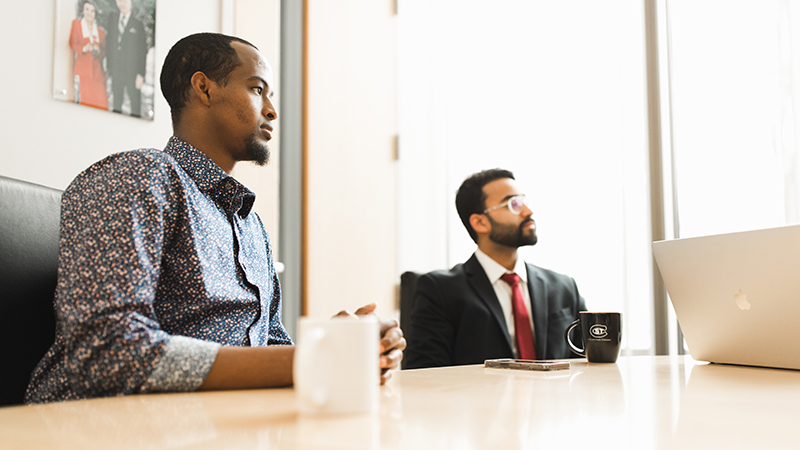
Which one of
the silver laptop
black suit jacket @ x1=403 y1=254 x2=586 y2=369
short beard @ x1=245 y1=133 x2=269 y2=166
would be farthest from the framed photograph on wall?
the silver laptop

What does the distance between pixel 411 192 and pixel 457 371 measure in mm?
2124

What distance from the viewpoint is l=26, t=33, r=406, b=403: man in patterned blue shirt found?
0.89 meters

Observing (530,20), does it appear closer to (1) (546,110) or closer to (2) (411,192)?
(1) (546,110)

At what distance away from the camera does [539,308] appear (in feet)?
7.13

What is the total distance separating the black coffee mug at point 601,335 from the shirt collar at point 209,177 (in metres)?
0.82

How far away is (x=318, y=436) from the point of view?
51cm

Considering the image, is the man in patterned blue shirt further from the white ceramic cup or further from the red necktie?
the red necktie

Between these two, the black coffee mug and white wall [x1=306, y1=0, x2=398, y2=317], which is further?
white wall [x1=306, y1=0, x2=398, y2=317]

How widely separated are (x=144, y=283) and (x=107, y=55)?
1.35 m

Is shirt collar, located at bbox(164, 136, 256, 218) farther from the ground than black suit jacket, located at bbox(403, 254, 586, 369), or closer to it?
farther from the ground

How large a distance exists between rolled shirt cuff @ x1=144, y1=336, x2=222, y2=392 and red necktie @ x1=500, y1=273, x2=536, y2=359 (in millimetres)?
1378

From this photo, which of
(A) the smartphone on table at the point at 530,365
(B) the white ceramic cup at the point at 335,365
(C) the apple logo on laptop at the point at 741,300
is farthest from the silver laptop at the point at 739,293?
(B) the white ceramic cup at the point at 335,365

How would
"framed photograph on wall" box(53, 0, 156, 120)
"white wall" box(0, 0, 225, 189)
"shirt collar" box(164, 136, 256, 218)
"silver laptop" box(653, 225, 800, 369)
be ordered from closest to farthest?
"silver laptop" box(653, 225, 800, 369)
"shirt collar" box(164, 136, 256, 218)
"white wall" box(0, 0, 225, 189)
"framed photograph on wall" box(53, 0, 156, 120)

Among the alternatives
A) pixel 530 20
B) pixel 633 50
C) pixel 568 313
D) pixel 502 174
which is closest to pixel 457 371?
pixel 568 313
